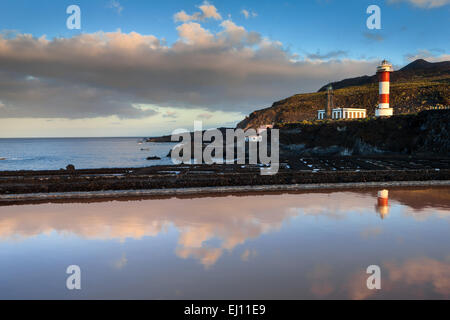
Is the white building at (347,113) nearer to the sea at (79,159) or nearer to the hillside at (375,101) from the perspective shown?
the hillside at (375,101)

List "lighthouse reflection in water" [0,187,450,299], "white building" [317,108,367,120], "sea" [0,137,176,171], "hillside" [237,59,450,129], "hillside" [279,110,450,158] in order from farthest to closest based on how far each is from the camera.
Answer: "hillside" [237,59,450,129]
"white building" [317,108,367,120]
"sea" [0,137,176,171]
"hillside" [279,110,450,158]
"lighthouse reflection in water" [0,187,450,299]

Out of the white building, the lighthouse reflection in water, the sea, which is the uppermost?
the white building

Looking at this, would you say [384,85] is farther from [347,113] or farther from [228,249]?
[228,249]

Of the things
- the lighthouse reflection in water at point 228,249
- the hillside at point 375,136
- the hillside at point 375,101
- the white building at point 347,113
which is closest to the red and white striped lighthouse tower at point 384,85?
the hillside at point 375,136

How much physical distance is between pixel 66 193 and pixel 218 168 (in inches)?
563

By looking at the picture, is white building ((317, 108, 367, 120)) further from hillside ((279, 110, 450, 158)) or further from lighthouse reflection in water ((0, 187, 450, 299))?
lighthouse reflection in water ((0, 187, 450, 299))

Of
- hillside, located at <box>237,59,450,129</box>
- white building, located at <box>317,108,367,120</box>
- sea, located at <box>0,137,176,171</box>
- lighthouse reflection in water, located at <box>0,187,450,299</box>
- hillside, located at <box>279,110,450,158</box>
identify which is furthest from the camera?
hillside, located at <box>237,59,450,129</box>

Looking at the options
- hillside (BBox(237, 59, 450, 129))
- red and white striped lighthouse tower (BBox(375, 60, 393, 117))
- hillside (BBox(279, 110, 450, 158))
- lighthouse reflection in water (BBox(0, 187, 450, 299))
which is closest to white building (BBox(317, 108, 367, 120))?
red and white striped lighthouse tower (BBox(375, 60, 393, 117))

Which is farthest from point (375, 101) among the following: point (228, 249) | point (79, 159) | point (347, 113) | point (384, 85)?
point (228, 249)

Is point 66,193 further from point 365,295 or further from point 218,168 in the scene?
point 365,295
